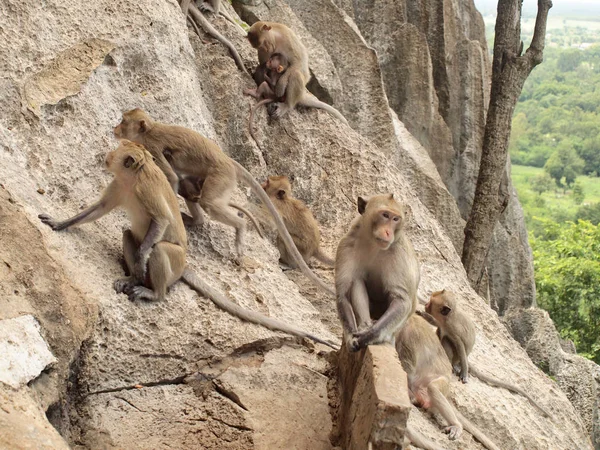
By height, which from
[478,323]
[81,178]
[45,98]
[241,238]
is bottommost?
[478,323]

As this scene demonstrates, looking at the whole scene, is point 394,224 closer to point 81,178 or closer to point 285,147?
point 81,178

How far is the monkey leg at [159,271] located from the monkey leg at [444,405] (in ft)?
6.41

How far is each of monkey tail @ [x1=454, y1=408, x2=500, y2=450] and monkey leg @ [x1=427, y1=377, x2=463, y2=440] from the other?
6.4 inches

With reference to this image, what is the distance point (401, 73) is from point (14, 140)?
10.1 metres

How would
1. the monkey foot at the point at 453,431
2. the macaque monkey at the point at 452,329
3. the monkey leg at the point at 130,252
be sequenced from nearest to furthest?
the monkey leg at the point at 130,252 → the monkey foot at the point at 453,431 → the macaque monkey at the point at 452,329

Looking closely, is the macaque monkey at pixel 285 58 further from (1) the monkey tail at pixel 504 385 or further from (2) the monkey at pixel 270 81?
(1) the monkey tail at pixel 504 385

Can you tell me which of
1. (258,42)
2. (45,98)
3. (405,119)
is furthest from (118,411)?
(405,119)

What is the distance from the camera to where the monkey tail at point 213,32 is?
8.28 metres

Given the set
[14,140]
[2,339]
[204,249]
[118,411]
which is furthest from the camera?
[204,249]

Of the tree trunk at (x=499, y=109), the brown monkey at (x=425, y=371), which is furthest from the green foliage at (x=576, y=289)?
the brown monkey at (x=425, y=371)

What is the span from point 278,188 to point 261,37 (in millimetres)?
1984

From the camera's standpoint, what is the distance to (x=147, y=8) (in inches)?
274

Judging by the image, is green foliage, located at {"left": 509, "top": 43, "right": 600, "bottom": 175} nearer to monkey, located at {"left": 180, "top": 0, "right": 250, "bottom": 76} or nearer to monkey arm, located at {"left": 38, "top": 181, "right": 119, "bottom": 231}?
monkey, located at {"left": 180, "top": 0, "right": 250, "bottom": 76}

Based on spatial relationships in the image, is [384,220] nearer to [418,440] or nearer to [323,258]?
[418,440]
